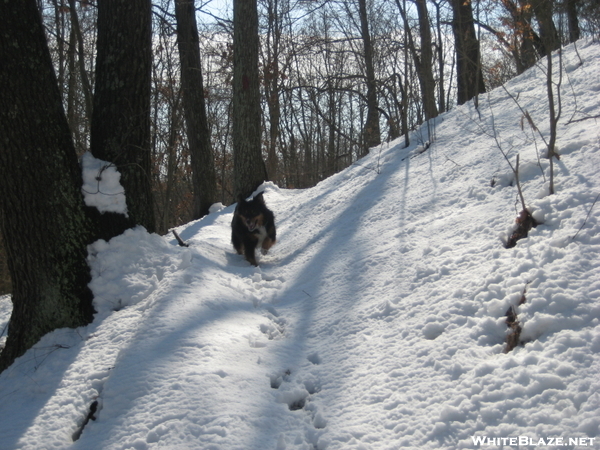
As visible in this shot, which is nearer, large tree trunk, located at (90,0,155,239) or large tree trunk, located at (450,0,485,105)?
large tree trunk, located at (90,0,155,239)

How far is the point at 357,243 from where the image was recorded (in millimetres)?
4660

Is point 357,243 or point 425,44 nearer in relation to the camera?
point 357,243

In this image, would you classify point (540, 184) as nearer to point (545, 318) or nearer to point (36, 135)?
point (545, 318)

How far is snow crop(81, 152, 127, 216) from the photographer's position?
155 inches

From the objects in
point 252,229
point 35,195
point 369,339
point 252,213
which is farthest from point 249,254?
point 369,339

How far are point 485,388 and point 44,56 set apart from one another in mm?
4202

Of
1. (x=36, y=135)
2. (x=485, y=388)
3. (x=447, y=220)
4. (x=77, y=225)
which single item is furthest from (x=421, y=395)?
(x=36, y=135)

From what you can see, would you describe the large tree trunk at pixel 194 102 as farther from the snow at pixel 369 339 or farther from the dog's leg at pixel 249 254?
the snow at pixel 369 339

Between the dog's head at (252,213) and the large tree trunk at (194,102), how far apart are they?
4.71m

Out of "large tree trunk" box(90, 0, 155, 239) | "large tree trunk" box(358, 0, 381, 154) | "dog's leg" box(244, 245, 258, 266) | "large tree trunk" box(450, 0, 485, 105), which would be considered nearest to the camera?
"large tree trunk" box(90, 0, 155, 239)

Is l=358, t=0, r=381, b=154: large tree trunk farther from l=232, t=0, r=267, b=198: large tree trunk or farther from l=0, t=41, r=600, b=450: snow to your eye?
l=0, t=41, r=600, b=450: snow

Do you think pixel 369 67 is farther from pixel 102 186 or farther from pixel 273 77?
pixel 102 186

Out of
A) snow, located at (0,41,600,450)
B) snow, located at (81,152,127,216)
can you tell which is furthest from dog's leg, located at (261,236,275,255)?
snow, located at (81,152,127,216)

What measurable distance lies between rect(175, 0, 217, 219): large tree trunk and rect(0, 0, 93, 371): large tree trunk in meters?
6.55
